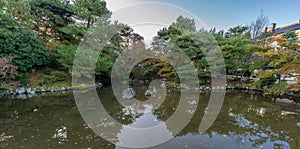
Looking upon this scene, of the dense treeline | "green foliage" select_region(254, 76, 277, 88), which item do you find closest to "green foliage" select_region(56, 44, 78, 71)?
the dense treeline

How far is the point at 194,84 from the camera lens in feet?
29.3

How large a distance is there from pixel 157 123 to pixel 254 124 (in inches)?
98.7

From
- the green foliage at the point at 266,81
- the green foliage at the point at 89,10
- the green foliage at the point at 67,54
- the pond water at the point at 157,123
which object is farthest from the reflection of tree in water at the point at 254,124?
the green foliage at the point at 89,10

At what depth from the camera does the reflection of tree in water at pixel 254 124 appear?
292 cm

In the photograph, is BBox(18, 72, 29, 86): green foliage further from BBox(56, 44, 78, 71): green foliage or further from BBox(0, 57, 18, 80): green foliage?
BBox(56, 44, 78, 71): green foliage

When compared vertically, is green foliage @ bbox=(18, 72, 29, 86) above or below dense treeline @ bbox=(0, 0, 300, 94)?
below

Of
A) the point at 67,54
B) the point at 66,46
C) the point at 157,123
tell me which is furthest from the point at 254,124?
the point at 66,46

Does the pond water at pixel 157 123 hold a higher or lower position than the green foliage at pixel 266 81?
lower

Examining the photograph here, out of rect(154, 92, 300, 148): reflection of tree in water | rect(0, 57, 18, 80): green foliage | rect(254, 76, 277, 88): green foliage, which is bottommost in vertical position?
rect(154, 92, 300, 148): reflection of tree in water

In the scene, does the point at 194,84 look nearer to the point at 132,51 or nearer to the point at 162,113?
the point at 162,113

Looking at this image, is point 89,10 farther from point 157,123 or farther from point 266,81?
point 266,81

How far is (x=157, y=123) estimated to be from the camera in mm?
3838

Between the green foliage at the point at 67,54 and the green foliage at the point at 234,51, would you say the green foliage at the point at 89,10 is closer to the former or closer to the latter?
the green foliage at the point at 67,54

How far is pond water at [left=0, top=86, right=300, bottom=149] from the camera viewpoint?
2689mm
